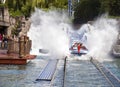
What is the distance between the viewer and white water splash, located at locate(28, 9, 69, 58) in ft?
169

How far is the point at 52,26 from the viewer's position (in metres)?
63.7

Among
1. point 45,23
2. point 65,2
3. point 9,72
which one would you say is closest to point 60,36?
point 45,23

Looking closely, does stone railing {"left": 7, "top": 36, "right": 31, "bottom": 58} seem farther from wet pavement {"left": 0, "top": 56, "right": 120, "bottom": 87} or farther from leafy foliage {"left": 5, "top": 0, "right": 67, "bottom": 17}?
leafy foliage {"left": 5, "top": 0, "right": 67, "bottom": 17}

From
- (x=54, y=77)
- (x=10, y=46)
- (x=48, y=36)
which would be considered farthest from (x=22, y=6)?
(x=54, y=77)

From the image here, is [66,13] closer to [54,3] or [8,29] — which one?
[54,3]

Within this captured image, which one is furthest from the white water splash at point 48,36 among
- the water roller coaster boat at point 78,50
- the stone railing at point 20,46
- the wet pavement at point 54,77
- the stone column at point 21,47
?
the wet pavement at point 54,77

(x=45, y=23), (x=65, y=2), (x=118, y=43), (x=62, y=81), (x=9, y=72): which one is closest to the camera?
(x=62, y=81)

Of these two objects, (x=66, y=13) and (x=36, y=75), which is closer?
A: (x=36, y=75)

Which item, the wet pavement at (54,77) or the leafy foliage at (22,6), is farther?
the leafy foliage at (22,6)

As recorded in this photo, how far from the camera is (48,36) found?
2313 inches

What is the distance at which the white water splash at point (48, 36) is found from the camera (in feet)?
169

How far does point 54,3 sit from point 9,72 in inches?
2695

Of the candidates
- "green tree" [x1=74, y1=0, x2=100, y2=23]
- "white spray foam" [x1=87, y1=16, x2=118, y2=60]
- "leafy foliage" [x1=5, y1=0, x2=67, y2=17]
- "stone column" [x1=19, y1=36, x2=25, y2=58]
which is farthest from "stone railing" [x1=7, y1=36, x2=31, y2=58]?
"green tree" [x1=74, y1=0, x2=100, y2=23]

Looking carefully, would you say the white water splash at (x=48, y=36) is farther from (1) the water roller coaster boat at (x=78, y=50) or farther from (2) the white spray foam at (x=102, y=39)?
(2) the white spray foam at (x=102, y=39)
